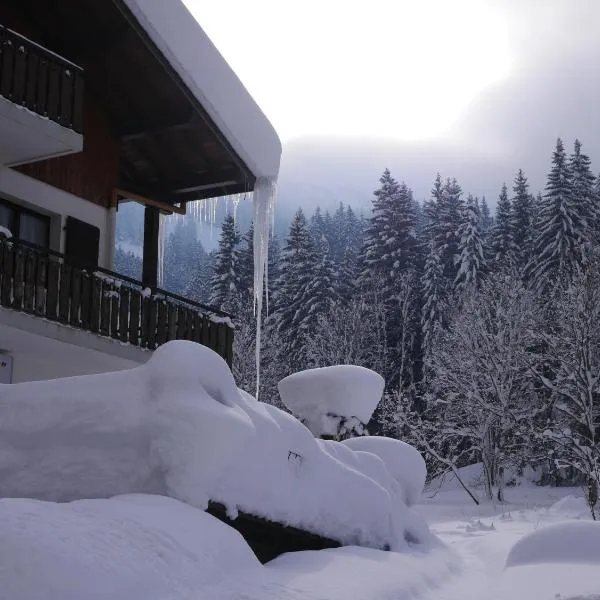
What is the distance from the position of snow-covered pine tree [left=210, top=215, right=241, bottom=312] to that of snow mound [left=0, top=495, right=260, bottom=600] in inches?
1489

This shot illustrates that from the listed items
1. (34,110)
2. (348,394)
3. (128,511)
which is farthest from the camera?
(348,394)

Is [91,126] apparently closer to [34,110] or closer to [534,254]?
[34,110]

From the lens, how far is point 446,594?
517cm

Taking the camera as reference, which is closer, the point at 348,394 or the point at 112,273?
the point at 112,273

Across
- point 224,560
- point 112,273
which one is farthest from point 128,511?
point 112,273

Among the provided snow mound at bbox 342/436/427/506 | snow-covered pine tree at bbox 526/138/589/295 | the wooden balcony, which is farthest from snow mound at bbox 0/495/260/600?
snow-covered pine tree at bbox 526/138/589/295

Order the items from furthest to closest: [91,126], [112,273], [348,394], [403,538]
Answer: [91,126] < [348,394] < [112,273] < [403,538]

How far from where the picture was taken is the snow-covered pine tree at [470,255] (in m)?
38.3

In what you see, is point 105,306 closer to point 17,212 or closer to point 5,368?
point 5,368

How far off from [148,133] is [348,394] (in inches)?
219

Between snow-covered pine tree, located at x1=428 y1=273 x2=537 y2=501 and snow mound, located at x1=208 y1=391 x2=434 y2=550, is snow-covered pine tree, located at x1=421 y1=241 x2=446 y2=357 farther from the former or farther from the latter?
snow mound, located at x1=208 y1=391 x2=434 y2=550

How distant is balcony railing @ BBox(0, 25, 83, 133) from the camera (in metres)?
9.48

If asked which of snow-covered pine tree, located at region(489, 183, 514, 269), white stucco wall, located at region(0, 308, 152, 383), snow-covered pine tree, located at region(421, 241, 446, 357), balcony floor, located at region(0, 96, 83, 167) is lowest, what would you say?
white stucco wall, located at region(0, 308, 152, 383)

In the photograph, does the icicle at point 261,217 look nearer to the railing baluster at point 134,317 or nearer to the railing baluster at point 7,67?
the railing baluster at point 134,317
